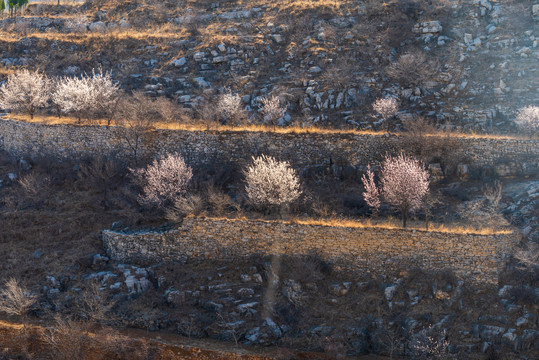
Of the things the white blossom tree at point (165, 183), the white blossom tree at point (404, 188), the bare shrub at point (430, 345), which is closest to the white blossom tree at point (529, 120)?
the white blossom tree at point (404, 188)

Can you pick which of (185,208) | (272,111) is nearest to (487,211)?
(185,208)

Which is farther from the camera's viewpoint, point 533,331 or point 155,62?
point 155,62

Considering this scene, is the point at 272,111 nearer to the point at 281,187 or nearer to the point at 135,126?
the point at 135,126

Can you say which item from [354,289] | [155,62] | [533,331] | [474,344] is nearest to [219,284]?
[354,289]

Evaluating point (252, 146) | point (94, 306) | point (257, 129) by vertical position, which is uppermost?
point (257, 129)

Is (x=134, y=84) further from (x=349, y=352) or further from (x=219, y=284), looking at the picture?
(x=349, y=352)

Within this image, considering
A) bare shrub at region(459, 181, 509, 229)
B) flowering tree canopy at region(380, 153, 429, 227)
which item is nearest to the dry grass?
bare shrub at region(459, 181, 509, 229)

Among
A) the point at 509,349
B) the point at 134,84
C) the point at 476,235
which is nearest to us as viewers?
the point at 509,349

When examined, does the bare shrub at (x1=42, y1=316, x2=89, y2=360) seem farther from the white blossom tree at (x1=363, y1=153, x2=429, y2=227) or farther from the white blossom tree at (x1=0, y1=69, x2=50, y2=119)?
the white blossom tree at (x1=0, y1=69, x2=50, y2=119)
